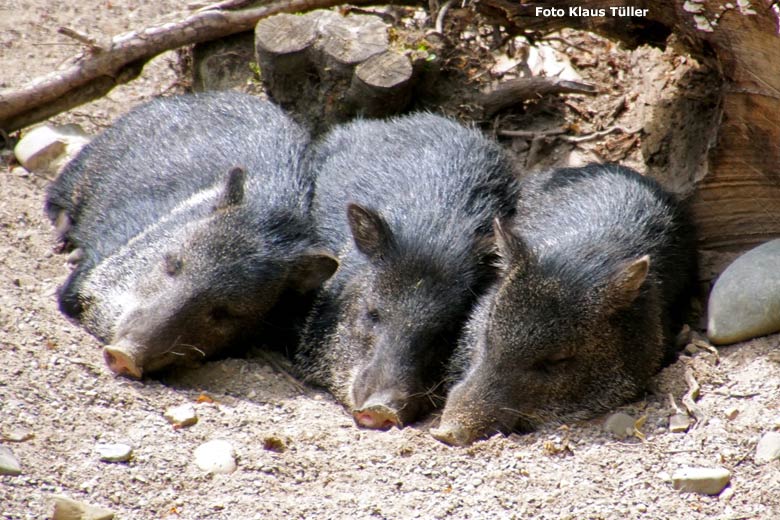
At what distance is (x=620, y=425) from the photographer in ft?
14.9

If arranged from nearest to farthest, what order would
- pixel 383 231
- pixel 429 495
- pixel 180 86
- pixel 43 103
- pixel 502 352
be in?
pixel 429 495 < pixel 502 352 < pixel 383 231 < pixel 43 103 < pixel 180 86

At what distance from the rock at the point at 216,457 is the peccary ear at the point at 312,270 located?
148 cm

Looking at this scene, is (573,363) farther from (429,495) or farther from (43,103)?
(43,103)

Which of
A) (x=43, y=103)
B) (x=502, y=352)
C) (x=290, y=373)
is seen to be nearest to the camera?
(x=502, y=352)

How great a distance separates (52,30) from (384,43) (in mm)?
2968

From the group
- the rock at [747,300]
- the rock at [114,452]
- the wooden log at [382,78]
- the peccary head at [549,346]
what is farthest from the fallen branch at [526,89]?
the rock at [114,452]

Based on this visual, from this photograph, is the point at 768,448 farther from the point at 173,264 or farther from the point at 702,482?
the point at 173,264

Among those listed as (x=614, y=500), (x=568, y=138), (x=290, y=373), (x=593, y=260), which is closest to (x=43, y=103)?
(x=290, y=373)

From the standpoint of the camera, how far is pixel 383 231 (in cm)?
502

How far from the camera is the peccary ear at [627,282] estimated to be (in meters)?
4.58

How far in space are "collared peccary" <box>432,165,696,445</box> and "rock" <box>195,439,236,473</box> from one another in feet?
3.00

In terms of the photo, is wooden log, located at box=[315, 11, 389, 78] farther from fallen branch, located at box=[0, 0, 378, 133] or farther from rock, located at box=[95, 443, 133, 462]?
rock, located at box=[95, 443, 133, 462]

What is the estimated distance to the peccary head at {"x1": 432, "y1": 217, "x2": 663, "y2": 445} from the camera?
453cm

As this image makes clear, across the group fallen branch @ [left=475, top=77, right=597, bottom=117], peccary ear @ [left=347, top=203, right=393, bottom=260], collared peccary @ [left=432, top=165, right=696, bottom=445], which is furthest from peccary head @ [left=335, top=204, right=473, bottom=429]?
fallen branch @ [left=475, top=77, right=597, bottom=117]
